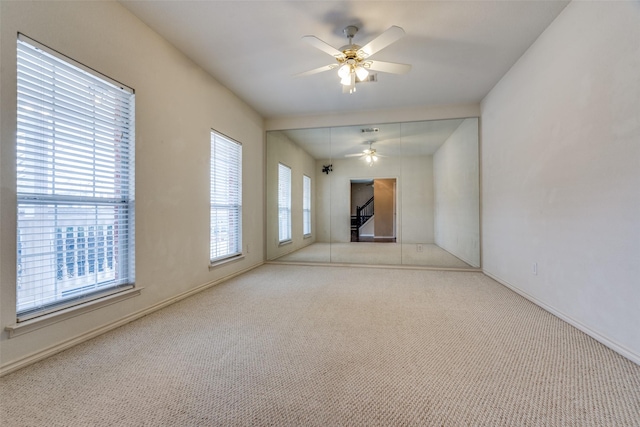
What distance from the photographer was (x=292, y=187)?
Result: 18.6 ft

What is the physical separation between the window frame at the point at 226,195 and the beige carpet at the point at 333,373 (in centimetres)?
114

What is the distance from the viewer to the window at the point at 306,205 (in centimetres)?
564

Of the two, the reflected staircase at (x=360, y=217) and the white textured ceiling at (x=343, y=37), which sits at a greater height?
the white textured ceiling at (x=343, y=37)

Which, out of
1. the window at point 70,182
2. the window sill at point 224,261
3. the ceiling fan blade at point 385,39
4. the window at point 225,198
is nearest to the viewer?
the window at point 70,182

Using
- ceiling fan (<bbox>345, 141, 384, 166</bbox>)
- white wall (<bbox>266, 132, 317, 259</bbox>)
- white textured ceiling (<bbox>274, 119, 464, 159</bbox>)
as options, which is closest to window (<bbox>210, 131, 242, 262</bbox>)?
white wall (<bbox>266, 132, 317, 259</bbox>)

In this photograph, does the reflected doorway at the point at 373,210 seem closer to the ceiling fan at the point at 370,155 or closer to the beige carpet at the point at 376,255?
the beige carpet at the point at 376,255

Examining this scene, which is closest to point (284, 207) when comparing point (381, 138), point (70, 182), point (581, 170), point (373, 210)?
point (373, 210)

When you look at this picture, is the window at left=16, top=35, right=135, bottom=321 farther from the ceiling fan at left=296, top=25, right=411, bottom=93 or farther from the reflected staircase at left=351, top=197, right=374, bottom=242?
the reflected staircase at left=351, top=197, right=374, bottom=242

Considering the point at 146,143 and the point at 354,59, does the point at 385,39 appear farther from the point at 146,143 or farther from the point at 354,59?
the point at 146,143

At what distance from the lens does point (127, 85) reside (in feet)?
7.77

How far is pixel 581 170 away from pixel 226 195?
3.93 m

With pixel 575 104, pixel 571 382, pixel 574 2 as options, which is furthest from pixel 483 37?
pixel 571 382

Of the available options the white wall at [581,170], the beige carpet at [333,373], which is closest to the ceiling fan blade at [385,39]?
the white wall at [581,170]

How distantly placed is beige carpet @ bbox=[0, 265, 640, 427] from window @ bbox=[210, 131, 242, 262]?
124cm
